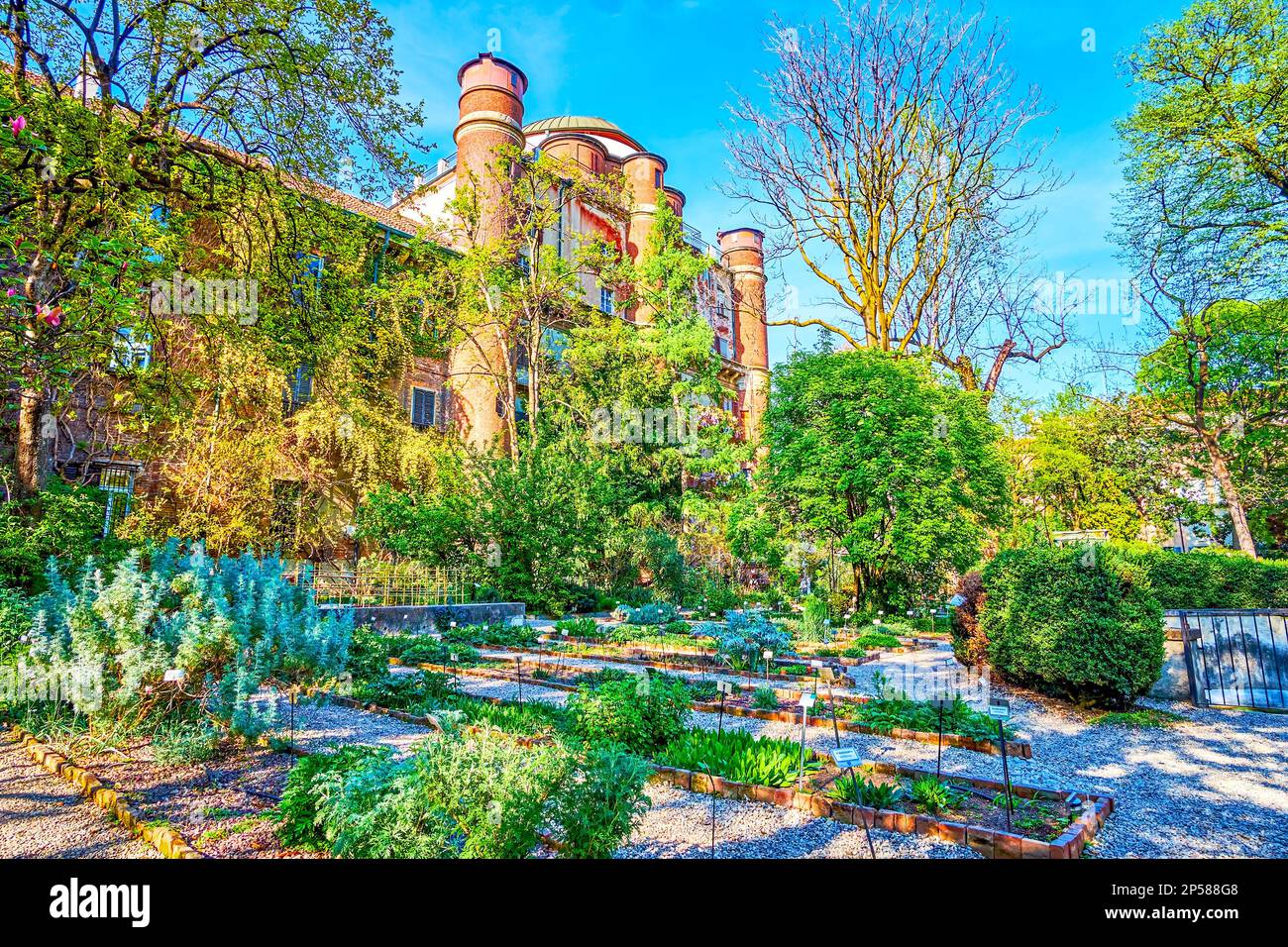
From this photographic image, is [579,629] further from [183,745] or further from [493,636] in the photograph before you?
[183,745]

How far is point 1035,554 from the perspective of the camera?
24.5ft

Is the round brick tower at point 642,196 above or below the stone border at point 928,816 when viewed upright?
above

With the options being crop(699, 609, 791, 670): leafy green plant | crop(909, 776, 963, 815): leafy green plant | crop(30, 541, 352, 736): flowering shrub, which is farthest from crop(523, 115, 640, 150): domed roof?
crop(909, 776, 963, 815): leafy green plant

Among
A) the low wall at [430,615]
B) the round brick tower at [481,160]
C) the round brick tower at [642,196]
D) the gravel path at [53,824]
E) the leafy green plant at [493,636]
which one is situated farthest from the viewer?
the round brick tower at [642,196]

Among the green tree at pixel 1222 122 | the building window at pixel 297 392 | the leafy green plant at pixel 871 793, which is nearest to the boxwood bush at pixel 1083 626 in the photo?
the leafy green plant at pixel 871 793

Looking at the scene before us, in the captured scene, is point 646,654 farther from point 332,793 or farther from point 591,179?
point 591,179

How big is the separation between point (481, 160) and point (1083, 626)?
2417 cm

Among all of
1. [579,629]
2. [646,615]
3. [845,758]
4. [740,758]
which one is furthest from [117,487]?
[845,758]

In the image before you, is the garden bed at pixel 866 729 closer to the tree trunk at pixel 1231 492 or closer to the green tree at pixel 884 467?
the green tree at pixel 884 467

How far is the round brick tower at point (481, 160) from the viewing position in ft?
78.4

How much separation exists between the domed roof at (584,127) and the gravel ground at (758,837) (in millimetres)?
37324

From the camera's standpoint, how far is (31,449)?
9133mm

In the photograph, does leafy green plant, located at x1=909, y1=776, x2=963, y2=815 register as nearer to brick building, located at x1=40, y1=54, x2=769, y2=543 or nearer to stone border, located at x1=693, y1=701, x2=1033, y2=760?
→ stone border, located at x1=693, y1=701, x2=1033, y2=760
